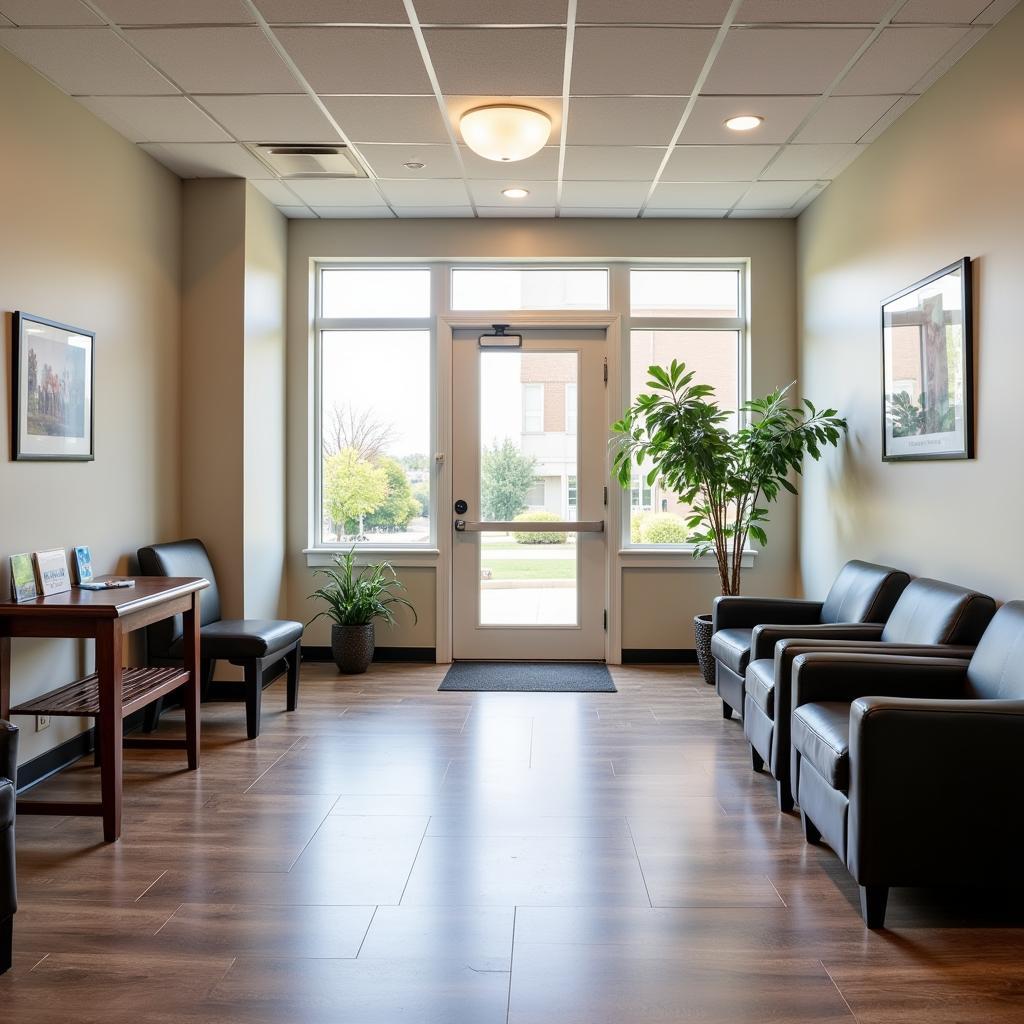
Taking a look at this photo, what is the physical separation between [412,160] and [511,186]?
0.65 meters

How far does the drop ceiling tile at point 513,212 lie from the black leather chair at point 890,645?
310cm

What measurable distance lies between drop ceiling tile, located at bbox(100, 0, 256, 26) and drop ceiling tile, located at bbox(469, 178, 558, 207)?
75.0 inches

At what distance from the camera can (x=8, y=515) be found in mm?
3170

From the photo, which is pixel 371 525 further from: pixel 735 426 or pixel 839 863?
pixel 839 863

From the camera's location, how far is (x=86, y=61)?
3.28 metres

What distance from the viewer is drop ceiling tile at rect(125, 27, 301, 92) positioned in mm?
3088

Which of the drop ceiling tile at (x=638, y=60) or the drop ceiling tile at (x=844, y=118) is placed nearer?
the drop ceiling tile at (x=638, y=60)

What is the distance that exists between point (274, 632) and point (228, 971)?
2.19 meters

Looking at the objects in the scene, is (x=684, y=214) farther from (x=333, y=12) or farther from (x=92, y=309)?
(x=92, y=309)

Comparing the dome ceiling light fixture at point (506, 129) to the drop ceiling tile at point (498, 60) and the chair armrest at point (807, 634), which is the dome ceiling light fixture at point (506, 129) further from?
the chair armrest at point (807, 634)

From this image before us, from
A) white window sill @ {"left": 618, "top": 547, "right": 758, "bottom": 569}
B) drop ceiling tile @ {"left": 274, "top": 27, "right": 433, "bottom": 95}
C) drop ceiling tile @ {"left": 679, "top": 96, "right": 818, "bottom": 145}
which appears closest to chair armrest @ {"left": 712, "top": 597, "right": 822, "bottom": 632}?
white window sill @ {"left": 618, "top": 547, "right": 758, "bottom": 569}

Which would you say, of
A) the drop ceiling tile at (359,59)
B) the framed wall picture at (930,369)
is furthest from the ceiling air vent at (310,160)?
the framed wall picture at (930,369)

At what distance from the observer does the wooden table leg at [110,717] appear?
2.79m

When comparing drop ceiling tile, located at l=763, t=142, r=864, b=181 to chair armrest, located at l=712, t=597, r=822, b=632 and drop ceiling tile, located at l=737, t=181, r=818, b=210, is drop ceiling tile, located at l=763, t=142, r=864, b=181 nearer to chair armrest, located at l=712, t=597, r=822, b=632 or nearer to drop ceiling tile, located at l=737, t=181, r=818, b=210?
drop ceiling tile, located at l=737, t=181, r=818, b=210
